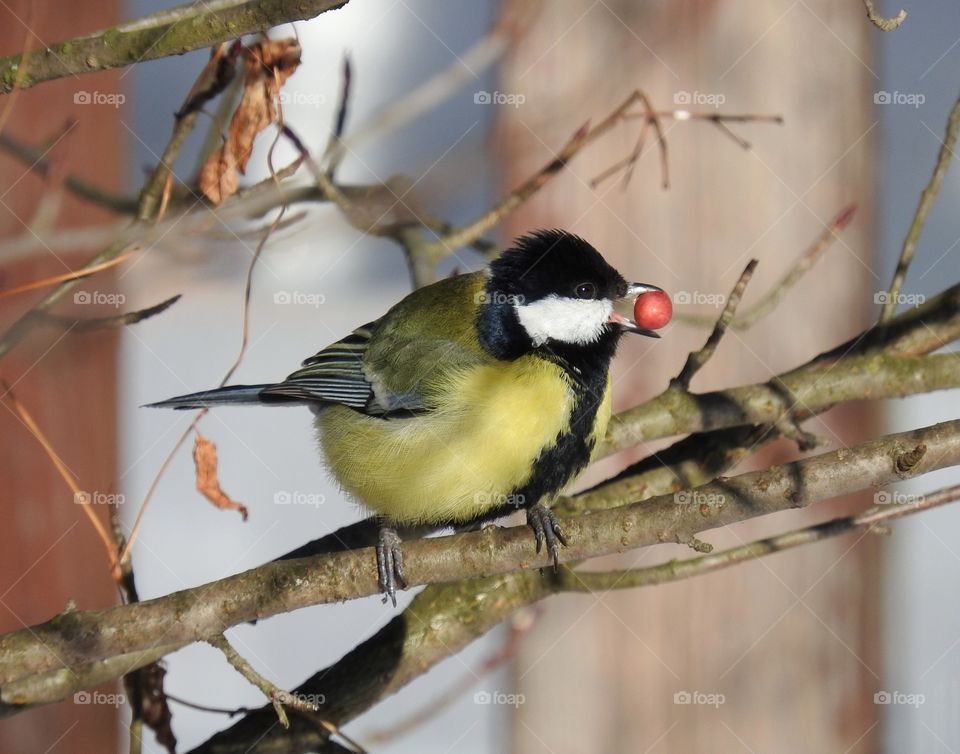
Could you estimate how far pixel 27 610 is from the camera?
2412 mm

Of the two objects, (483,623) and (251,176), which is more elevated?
(251,176)

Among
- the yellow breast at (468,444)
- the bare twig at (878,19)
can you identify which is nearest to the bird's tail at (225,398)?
the yellow breast at (468,444)

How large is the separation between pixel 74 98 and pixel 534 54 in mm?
1289

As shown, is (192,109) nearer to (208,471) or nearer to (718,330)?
(208,471)

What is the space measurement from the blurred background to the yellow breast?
758mm

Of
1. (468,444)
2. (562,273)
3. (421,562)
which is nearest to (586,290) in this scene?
(562,273)

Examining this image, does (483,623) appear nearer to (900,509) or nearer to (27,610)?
(900,509)

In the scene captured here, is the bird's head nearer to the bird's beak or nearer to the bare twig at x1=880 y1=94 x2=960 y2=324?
the bird's beak

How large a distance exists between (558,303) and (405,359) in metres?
0.31

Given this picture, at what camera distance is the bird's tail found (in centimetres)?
181

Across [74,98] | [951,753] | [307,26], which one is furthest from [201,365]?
[951,753]

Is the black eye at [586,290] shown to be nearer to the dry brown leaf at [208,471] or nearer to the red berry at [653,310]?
the red berry at [653,310]

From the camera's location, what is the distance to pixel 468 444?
1.66 meters

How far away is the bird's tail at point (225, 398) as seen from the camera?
5.95 feet
